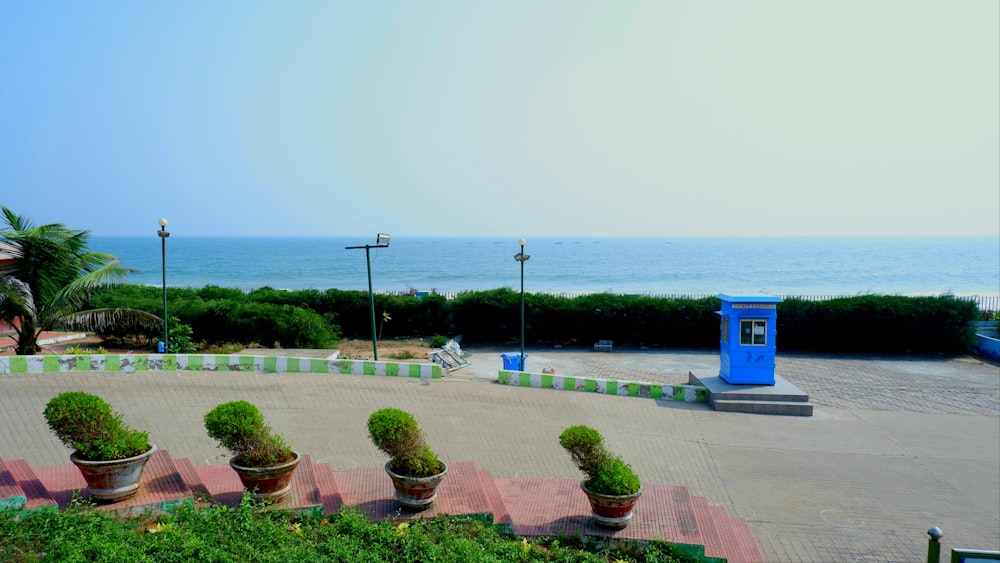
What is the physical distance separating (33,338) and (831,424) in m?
16.4

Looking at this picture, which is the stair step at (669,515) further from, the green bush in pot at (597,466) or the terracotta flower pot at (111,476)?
the terracotta flower pot at (111,476)

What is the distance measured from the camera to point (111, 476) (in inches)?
234

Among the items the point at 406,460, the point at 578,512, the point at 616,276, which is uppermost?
the point at 406,460

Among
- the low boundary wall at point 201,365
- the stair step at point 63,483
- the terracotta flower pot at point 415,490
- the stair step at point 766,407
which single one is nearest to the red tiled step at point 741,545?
the terracotta flower pot at point 415,490

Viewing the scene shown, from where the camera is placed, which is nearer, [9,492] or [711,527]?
[9,492]

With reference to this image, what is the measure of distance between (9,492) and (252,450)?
7.01 feet

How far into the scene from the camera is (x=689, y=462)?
1008 cm

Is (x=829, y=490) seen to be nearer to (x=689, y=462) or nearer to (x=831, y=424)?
(x=689, y=462)

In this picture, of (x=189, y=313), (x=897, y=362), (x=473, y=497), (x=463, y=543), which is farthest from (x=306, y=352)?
(x=897, y=362)

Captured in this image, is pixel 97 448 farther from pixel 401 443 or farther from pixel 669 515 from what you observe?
pixel 669 515

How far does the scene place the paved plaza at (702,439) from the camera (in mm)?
8227

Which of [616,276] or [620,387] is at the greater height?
[620,387]

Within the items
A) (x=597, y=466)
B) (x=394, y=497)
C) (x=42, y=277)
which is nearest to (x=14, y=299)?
(x=42, y=277)

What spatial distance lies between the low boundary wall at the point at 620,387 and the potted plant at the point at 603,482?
7.59 m
